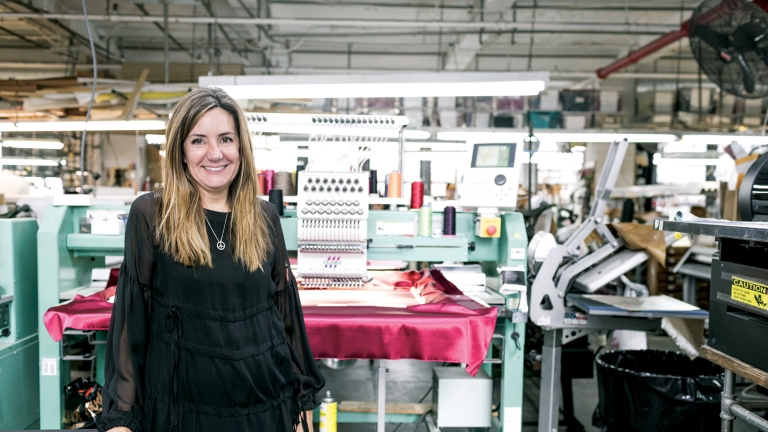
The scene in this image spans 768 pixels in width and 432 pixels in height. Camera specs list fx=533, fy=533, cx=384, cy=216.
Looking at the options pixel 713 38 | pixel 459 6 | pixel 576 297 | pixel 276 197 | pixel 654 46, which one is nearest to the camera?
pixel 276 197

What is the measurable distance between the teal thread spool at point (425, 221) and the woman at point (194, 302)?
1.40 meters

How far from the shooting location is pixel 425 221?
104 inches

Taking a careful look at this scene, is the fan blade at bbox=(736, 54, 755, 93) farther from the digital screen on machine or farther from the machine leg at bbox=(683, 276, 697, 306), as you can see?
the machine leg at bbox=(683, 276, 697, 306)

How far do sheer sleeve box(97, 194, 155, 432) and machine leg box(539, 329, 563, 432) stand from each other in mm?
1997

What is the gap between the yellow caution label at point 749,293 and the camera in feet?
4.88

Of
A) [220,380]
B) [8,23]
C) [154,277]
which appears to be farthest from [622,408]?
[8,23]

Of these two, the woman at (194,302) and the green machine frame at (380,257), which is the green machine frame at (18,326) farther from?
Result: the woman at (194,302)

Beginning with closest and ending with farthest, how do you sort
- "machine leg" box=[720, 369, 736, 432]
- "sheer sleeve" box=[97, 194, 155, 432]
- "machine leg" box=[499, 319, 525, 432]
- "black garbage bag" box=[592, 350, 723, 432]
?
"sheer sleeve" box=[97, 194, 155, 432] < "machine leg" box=[720, 369, 736, 432] < "black garbage bag" box=[592, 350, 723, 432] < "machine leg" box=[499, 319, 525, 432]

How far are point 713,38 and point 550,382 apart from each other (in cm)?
217

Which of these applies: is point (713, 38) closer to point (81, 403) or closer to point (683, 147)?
point (81, 403)

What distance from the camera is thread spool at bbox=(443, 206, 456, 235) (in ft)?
8.92

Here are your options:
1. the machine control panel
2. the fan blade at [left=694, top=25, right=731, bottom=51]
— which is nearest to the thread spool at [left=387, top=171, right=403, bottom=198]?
the machine control panel

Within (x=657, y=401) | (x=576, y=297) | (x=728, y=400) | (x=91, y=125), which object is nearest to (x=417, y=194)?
(x=576, y=297)

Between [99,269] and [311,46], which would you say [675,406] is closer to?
[99,269]
